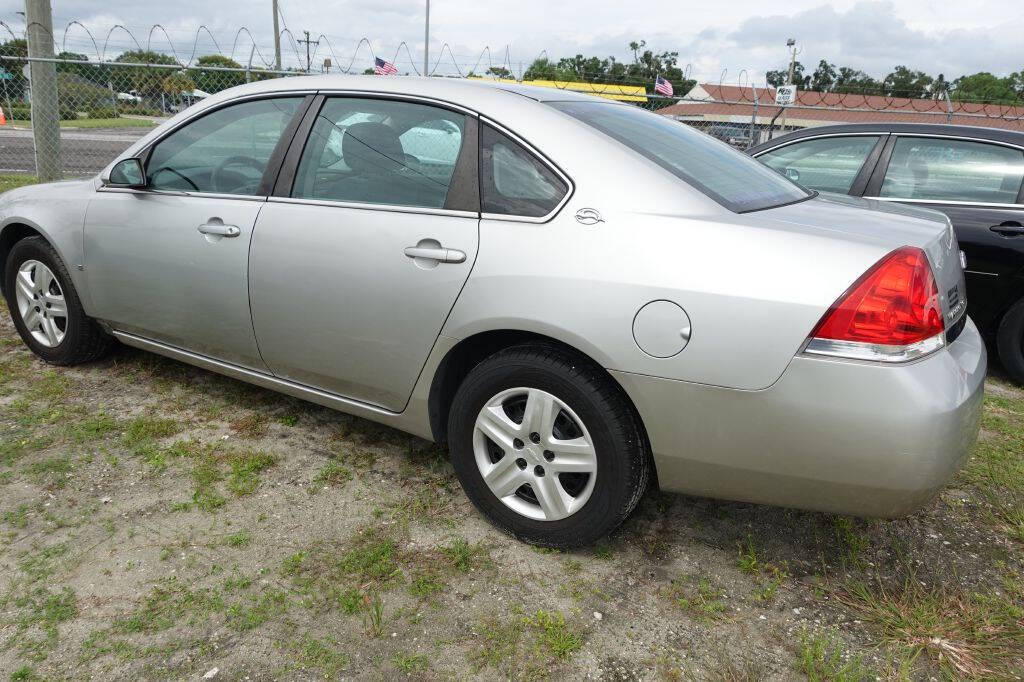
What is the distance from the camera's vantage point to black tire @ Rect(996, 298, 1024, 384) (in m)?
4.46

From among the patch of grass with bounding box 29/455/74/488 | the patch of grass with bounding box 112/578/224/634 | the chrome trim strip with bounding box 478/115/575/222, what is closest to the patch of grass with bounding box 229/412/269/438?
the patch of grass with bounding box 29/455/74/488

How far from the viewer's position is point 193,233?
328cm

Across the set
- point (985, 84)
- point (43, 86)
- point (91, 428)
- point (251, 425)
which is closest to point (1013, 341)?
point (251, 425)

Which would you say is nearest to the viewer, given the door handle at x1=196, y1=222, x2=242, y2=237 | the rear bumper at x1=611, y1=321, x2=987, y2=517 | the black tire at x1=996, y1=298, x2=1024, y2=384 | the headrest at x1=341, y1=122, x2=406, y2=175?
the rear bumper at x1=611, y1=321, x2=987, y2=517

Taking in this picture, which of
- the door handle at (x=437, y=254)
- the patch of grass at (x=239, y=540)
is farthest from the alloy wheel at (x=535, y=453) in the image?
the patch of grass at (x=239, y=540)

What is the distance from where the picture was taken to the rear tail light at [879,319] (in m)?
2.04

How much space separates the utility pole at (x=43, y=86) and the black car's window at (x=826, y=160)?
23.2ft

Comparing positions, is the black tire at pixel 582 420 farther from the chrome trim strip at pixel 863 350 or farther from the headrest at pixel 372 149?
the headrest at pixel 372 149

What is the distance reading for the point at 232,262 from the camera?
3.14 metres

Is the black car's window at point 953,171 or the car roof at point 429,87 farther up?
the car roof at point 429,87

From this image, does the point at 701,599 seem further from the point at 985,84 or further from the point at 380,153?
the point at 985,84

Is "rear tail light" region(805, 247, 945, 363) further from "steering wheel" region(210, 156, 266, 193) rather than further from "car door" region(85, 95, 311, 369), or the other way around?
"steering wheel" region(210, 156, 266, 193)

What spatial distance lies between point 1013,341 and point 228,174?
4340 mm

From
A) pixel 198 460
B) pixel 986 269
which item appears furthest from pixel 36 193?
pixel 986 269
